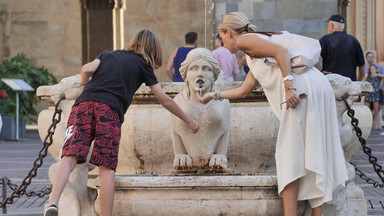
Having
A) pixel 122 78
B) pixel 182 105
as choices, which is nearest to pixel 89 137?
pixel 122 78

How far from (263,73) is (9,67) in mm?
17217

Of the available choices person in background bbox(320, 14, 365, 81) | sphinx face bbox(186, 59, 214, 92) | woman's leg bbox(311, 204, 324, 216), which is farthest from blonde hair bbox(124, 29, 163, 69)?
person in background bbox(320, 14, 365, 81)

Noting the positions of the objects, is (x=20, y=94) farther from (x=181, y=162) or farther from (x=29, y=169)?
(x=181, y=162)

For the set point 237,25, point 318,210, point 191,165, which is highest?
point 237,25

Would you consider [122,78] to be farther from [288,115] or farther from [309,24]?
[309,24]

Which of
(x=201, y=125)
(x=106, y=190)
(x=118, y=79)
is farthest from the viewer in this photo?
(x=201, y=125)

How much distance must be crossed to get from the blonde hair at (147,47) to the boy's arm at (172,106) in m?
0.17

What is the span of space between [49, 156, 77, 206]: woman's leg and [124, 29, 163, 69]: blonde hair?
0.82 metres

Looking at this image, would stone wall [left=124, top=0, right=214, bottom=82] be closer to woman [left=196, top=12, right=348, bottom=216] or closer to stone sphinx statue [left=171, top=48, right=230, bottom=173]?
stone sphinx statue [left=171, top=48, right=230, bottom=173]

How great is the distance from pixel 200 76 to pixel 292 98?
47.7 inches

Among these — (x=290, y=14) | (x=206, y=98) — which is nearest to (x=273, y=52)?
(x=206, y=98)

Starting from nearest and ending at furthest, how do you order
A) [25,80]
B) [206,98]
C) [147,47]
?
[147,47] < [206,98] < [25,80]

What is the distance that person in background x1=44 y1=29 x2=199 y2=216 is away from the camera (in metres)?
5.95

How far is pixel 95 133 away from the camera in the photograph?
19.8 feet
